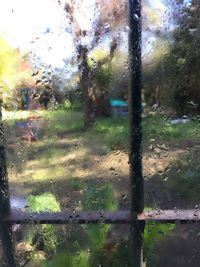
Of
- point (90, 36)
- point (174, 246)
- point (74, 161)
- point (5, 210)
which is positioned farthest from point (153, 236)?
A: point (90, 36)

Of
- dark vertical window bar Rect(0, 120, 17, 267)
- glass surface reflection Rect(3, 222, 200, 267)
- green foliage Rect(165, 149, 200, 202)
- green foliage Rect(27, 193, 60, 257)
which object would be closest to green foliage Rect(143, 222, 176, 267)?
glass surface reflection Rect(3, 222, 200, 267)

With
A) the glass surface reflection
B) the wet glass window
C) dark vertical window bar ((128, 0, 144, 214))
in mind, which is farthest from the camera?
the glass surface reflection

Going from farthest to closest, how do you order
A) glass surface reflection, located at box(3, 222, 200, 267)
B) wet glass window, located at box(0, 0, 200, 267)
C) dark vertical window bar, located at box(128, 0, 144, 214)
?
1. glass surface reflection, located at box(3, 222, 200, 267)
2. wet glass window, located at box(0, 0, 200, 267)
3. dark vertical window bar, located at box(128, 0, 144, 214)

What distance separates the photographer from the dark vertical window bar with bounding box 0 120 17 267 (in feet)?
3.62

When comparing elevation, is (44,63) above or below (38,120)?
above

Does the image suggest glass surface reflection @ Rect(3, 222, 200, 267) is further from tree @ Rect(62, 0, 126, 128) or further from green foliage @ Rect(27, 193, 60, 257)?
tree @ Rect(62, 0, 126, 128)

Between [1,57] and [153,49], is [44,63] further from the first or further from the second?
[153,49]

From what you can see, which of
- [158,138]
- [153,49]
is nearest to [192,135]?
[158,138]

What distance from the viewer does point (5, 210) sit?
113cm

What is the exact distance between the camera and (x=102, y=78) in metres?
1.17

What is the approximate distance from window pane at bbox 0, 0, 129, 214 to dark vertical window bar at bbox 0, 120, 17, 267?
0.28 feet

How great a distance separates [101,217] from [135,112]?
0.93ft

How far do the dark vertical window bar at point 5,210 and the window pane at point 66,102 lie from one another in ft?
0.28

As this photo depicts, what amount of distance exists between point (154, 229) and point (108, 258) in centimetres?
21
